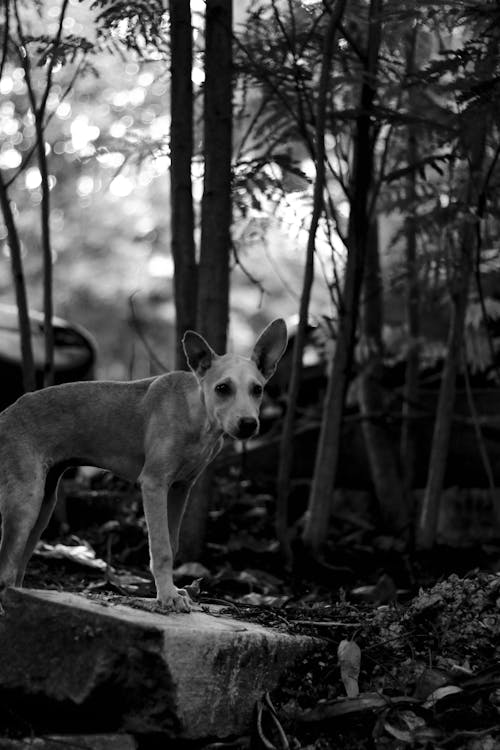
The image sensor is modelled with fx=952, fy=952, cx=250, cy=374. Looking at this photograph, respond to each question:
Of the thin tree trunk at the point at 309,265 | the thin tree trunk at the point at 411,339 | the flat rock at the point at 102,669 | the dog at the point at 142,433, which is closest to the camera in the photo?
the flat rock at the point at 102,669

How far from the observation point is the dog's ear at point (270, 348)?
4953 millimetres

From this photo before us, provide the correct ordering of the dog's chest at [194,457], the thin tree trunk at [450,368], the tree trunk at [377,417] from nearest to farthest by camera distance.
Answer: the dog's chest at [194,457] < the thin tree trunk at [450,368] < the tree trunk at [377,417]

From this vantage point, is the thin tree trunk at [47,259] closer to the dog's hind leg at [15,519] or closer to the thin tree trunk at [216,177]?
the thin tree trunk at [216,177]

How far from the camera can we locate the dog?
459cm

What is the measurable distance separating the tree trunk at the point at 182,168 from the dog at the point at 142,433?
2.27 metres

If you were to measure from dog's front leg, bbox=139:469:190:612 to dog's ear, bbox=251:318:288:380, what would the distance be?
778mm

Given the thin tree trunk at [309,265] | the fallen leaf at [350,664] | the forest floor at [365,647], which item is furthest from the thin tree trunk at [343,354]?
the fallen leaf at [350,664]

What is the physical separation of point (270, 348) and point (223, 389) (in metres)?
0.46

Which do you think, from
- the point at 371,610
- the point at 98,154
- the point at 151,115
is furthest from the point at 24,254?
the point at 371,610

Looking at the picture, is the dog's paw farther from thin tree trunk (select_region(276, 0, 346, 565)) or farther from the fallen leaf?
thin tree trunk (select_region(276, 0, 346, 565))

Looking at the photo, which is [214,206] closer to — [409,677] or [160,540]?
[160,540]

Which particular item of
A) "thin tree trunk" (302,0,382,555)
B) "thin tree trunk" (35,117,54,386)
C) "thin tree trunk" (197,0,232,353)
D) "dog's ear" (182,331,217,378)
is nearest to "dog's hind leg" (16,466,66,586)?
"dog's ear" (182,331,217,378)

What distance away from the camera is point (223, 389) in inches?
183

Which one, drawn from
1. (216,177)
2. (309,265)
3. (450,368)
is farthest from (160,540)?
(450,368)
